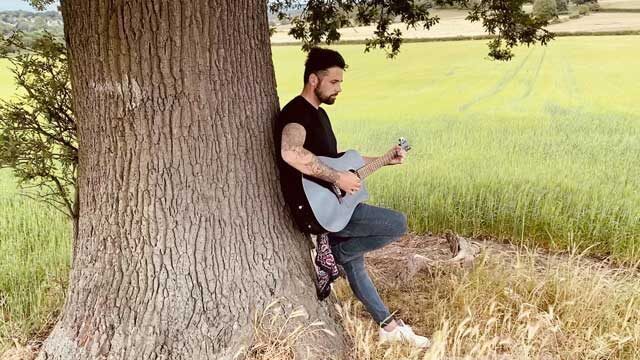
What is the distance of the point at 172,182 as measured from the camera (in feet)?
8.63

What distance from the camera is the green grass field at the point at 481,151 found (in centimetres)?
490

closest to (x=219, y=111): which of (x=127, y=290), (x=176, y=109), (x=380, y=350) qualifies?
(x=176, y=109)

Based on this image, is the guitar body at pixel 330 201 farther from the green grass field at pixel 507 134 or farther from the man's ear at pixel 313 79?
the green grass field at pixel 507 134

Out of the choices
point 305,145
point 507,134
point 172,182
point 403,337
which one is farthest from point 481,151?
point 172,182

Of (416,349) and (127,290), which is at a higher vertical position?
(127,290)

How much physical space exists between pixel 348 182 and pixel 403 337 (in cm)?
83

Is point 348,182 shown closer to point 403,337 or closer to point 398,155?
point 398,155

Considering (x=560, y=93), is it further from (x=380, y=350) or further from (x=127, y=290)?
(x=127, y=290)

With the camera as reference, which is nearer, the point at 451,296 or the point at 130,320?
the point at 130,320

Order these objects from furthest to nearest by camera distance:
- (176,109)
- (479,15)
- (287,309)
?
(479,15) → (287,309) → (176,109)

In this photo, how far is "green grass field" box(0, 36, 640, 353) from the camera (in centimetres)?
490

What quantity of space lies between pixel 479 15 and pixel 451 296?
8.28 feet

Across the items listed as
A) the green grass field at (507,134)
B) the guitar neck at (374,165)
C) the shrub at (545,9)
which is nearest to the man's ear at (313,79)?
the guitar neck at (374,165)

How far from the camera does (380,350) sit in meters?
2.95
